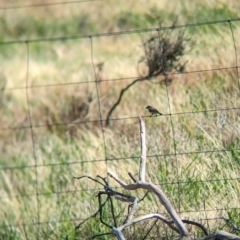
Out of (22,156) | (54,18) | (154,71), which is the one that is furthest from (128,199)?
(54,18)

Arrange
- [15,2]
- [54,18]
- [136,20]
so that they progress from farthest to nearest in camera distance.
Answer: [15,2] < [54,18] < [136,20]

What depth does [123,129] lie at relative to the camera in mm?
7012

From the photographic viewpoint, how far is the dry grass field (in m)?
5.58

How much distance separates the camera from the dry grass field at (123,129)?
5.58 metres

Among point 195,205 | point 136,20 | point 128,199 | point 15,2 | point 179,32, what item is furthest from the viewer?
point 15,2

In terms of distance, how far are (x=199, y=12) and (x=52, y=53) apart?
3.11m

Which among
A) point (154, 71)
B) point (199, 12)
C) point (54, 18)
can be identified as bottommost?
point (154, 71)

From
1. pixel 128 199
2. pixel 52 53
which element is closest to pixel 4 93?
pixel 52 53

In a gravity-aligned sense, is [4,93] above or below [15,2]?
below

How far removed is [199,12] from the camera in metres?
8.15

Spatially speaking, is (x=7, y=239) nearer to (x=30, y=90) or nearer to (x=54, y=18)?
(x=30, y=90)

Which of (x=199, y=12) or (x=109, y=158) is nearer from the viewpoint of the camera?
(x=109, y=158)

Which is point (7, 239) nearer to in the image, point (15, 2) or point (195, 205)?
point (195, 205)

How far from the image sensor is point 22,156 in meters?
7.94
